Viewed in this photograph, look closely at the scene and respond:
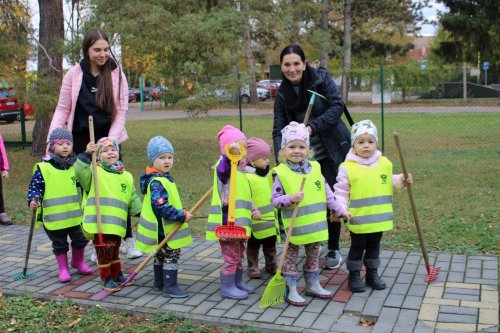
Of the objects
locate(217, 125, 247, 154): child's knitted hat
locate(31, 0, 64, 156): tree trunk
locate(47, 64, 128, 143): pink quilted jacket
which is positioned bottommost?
locate(217, 125, 247, 154): child's knitted hat

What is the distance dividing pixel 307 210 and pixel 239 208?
1.66ft

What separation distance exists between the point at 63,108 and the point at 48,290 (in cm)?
157

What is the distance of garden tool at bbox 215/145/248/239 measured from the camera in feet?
13.6

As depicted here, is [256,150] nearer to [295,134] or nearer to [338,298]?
[295,134]

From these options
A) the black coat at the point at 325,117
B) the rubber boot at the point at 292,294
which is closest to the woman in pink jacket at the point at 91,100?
the black coat at the point at 325,117

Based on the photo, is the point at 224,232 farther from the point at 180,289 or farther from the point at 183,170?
the point at 183,170

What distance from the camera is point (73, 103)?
5.02m

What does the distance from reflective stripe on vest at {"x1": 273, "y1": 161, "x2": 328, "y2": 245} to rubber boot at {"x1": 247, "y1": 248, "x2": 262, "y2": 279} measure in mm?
731

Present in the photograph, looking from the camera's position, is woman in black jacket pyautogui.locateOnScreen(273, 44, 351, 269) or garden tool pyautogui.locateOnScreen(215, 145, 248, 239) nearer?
garden tool pyautogui.locateOnScreen(215, 145, 248, 239)

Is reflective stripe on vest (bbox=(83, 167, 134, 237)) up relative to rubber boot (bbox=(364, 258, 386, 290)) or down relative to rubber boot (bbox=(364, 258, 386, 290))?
up

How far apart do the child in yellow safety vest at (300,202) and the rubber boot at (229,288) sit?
0.36 m

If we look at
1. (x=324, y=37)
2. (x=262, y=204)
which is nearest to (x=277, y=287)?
(x=262, y=204)

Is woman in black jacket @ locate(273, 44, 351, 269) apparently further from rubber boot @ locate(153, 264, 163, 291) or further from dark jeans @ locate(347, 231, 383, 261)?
rubber boot @ locate(153, 264, 163, 291)

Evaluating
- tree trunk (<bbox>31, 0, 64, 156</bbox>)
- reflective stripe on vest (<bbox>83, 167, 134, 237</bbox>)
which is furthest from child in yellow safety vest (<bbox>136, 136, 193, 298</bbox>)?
tree trunk (<bbox>31, 0, 64, 156</bbox>)
